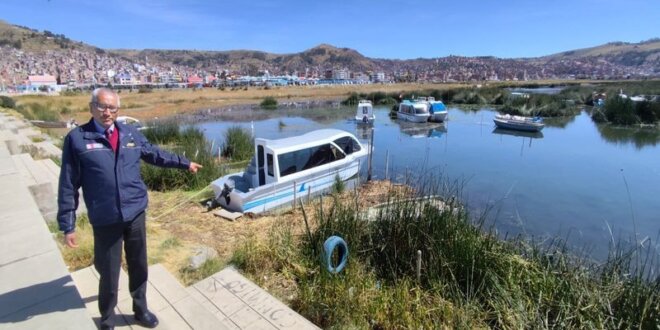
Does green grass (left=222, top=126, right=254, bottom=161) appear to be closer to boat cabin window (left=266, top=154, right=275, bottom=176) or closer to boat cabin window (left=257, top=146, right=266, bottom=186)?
boat cabin window (left=257, top=146, right=266, bottom=186)

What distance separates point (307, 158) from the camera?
912 centimetres

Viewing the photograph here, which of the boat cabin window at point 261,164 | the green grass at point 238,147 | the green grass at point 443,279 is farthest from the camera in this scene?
the green grass at point 238,147

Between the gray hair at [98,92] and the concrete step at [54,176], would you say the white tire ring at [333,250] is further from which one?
the concrete step at [54,176]

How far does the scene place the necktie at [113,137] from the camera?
2.44m

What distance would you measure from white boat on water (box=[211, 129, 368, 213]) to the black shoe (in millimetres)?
4853

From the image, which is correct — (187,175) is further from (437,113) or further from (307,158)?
(437,113)

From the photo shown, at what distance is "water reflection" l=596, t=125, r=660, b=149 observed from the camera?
20480 mm

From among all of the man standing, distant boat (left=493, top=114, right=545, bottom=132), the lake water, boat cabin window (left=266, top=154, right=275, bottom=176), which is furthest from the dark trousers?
distant boat (left=493, top=114, right=545, bottom=132)

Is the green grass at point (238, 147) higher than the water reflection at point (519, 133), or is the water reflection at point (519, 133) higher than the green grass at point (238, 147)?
the green grass at point (238, 147)

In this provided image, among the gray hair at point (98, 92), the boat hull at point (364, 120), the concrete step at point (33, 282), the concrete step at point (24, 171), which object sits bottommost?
the boat hull at point (364, 120)

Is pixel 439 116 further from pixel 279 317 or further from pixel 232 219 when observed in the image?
pixel 279 317

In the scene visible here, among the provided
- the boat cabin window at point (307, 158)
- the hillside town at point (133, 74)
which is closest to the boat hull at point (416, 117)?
the boat cabin window at point (307, 158)

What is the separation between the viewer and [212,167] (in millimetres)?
10242

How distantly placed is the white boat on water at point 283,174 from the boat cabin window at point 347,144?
255 mm
